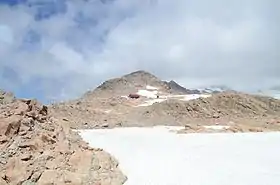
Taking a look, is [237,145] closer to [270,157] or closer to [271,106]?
[270,157]

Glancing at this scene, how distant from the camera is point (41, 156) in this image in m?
10.6

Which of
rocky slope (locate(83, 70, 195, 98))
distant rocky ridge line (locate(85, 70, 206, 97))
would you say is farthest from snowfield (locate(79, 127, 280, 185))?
distant rocky ridge line (locate(85, 70, 206, 97))

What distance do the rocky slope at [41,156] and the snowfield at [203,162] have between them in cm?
97

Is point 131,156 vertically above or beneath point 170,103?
beneath

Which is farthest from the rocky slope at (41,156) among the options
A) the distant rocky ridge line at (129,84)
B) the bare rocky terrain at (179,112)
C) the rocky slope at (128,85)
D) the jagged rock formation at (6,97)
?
the distant rocky ridge line at (129,84)

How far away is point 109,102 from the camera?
44656 millimetres

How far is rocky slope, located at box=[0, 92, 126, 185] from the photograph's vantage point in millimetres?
9719

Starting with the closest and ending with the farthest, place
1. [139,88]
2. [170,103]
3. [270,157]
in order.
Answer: [270,157] → [170,103] → [139,88]

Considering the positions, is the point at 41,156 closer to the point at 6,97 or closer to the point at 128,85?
the point at 6,97

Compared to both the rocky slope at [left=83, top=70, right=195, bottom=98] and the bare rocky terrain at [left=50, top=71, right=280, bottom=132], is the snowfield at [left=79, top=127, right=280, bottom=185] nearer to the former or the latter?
the bare rocky terrain at [left=50, top=71, right=280, bottom=132]

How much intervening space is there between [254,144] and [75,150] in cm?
839

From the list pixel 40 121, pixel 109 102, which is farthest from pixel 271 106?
pixel 40 121

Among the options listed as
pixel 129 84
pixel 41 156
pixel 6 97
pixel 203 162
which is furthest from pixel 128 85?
pixel 41 156

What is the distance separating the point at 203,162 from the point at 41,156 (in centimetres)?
532
